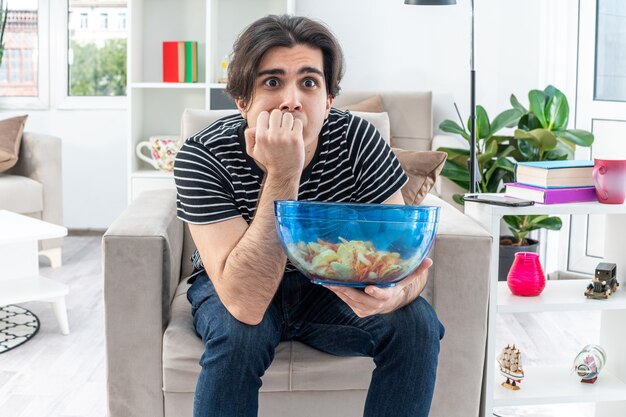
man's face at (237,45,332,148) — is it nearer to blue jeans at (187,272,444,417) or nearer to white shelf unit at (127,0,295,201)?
blue jeans at (187,272,444,417)

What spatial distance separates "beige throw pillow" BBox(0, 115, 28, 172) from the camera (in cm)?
391

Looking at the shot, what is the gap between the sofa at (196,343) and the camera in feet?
5.99

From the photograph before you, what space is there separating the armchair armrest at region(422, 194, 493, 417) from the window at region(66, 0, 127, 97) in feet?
10.9

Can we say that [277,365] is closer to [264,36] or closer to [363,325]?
[363,325]

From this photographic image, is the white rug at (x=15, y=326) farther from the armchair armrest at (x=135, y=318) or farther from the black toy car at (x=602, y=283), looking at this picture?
the black toy car at (x=602, y=283)

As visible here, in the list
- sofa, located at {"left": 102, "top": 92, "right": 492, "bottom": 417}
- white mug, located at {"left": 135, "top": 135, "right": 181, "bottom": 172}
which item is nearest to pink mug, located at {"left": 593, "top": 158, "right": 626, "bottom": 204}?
sofa, located at {"left": 102, "top": 92, "right": 492, "bottom": 417}

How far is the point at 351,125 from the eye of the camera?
1.88 m

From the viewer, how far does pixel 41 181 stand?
3980 millimetres

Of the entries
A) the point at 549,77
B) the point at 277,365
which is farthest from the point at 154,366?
the point at 549,77

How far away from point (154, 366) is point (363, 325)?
0.50 metres

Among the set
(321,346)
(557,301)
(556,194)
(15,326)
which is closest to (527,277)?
(557,301)

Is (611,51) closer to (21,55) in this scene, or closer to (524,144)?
(524,144)

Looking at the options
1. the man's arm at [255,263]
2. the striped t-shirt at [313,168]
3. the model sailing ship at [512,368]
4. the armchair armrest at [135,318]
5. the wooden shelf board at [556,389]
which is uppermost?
the striped t-shirt at [313,168]

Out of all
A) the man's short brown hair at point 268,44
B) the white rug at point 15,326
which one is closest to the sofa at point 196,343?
the man's short brown hair at point 268,44
